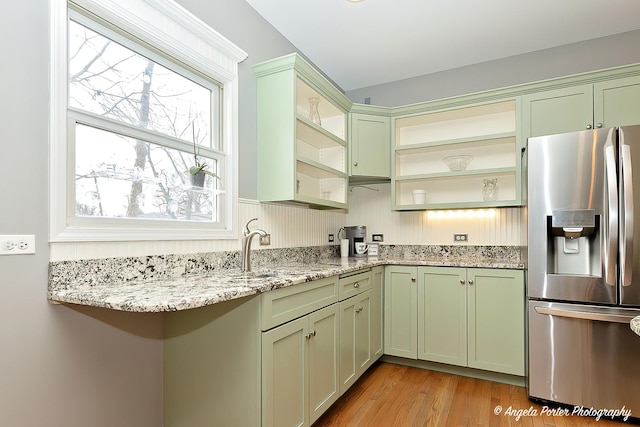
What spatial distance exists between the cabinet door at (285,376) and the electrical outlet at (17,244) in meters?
0.99

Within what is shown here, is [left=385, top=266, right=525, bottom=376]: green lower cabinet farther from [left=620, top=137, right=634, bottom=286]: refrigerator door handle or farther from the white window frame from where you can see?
the white window frame

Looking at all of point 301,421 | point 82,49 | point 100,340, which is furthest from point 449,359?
point 82,49

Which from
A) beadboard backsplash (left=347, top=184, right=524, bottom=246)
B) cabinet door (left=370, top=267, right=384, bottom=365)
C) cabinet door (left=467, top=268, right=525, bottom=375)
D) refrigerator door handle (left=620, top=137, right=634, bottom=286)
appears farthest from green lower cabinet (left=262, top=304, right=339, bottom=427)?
refrigerator door handle (left=620, top=137, right=634, bottom=286)

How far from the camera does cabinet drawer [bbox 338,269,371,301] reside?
239 cm

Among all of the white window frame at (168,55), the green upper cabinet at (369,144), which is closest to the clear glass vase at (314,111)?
the green upper cabinet at (369,144)

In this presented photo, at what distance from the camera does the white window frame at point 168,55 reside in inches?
57.2

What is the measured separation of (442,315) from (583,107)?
1.96 m

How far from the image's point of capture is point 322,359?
211 centimetres

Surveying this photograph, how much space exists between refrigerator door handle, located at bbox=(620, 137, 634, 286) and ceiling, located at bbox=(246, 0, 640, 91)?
1.23 m

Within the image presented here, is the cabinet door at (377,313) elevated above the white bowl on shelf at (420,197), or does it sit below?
below

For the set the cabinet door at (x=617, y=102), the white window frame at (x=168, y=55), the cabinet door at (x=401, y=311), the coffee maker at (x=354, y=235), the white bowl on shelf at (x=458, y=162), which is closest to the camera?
the white window frame at (x=168, y=55)

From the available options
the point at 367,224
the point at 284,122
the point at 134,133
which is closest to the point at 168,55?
the point at 134,133

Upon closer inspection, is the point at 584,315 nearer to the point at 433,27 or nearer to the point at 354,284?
the point at 354,284

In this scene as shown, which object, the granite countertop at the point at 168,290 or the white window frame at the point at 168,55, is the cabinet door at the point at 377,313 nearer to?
the granite countertop at the point at 168,290
